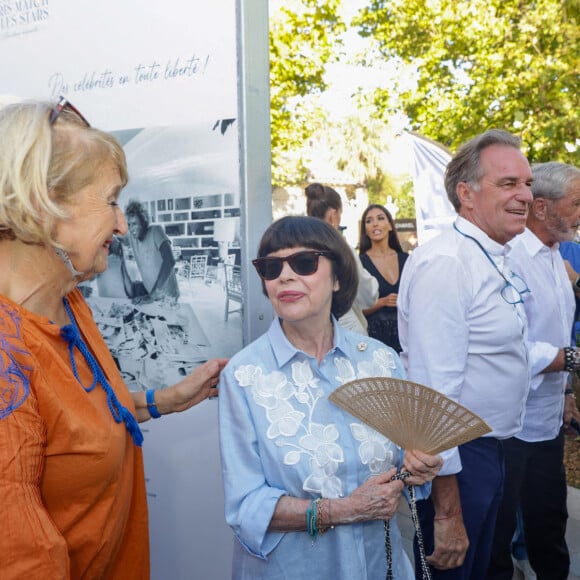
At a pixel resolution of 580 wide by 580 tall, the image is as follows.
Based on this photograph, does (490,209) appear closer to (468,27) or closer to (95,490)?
(95,490)

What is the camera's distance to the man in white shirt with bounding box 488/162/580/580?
3004 millimetres

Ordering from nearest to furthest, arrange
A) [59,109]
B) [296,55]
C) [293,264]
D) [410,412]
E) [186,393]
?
[59,109]
[410,412]
[293,264]
[186,393]
[296,55]

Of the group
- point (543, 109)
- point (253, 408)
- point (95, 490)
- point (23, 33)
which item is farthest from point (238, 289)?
point (543, 109)

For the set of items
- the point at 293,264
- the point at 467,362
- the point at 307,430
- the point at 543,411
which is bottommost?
the point at 543,411

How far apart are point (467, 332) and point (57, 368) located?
1.51 meters

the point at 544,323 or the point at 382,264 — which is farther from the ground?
the point at 382,264

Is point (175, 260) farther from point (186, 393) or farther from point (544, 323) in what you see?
point (544, 323)

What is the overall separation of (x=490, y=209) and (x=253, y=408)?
1.45 meters

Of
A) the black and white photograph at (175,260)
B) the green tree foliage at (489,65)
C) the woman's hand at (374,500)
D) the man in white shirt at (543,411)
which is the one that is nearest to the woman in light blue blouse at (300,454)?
the woman's hand at (374,500)

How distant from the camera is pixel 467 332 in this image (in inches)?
93.6

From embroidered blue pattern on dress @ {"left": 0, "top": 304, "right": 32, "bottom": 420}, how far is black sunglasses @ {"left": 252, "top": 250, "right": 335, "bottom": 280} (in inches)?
33.9

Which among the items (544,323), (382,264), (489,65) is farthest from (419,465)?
(489,65)

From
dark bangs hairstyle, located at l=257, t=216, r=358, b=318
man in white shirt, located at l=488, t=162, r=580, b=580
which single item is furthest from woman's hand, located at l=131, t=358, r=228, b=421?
man in white shirt, located at l=488, t=162, r=580, b=580

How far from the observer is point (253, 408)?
1930 millimetres
